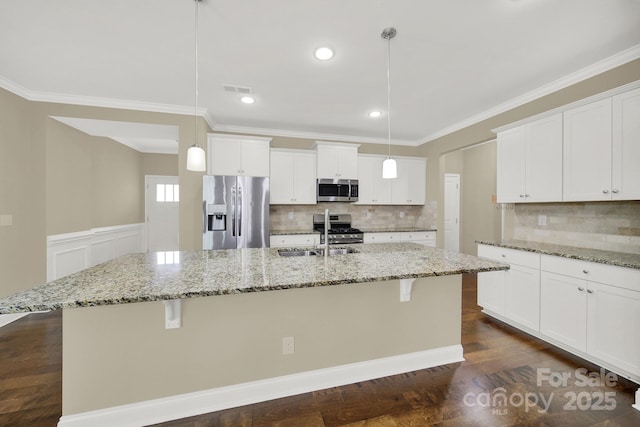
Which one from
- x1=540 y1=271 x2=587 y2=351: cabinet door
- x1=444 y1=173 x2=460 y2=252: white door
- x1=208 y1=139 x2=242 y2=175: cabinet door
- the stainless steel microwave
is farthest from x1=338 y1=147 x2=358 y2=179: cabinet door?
x1=540 y1=271 x2=587 y2=351: cabinet door

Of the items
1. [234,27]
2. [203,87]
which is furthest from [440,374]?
[203,87]

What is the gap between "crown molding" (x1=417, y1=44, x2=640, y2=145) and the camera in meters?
2.16

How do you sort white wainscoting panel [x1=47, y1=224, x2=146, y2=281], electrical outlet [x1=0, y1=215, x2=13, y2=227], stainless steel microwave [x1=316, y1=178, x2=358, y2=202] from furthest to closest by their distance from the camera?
stainless steel microwave [x1=316, y1=178, x2=358, y2=202], white wainscoting panel [x1=47, y1=224, x2=146, y2=281], electrical outlet [x1=0, y1=215, x2=13, y2=227]

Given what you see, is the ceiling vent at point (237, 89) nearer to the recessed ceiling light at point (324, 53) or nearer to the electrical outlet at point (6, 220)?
the recessed ceiling light at point (324, 53)

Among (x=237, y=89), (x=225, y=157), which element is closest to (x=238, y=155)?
(x=225, y=157)

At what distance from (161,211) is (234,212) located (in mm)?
3624

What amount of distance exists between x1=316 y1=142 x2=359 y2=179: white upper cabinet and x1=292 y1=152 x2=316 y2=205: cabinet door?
15 centimetres

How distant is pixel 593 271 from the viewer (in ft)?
6.60

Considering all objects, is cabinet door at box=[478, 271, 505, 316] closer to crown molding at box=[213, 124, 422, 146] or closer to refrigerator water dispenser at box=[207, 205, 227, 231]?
crown molding at box=[213, 124, 422, 146]

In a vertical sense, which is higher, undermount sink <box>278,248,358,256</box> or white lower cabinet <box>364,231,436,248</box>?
undermount sink <box>278,248,358,256</box>

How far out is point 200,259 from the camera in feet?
6.04

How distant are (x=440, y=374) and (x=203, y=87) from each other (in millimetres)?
3556

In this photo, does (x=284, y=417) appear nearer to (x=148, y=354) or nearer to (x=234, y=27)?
(x=148, y=354)

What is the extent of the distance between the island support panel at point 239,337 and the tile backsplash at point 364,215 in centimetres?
277
